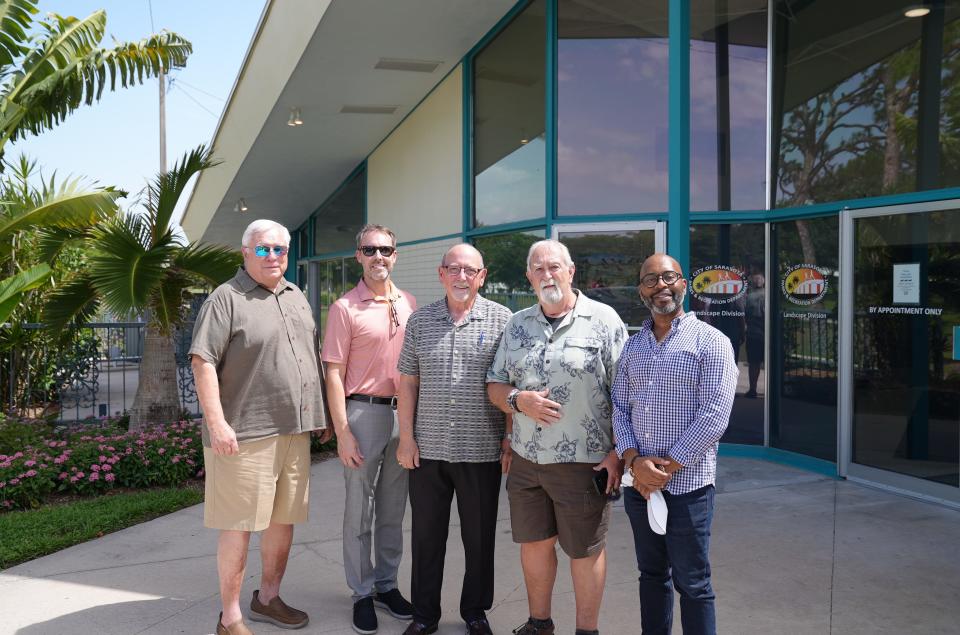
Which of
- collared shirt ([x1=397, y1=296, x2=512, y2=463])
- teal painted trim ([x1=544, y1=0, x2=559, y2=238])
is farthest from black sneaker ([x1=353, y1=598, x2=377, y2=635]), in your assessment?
teal painted trim ([x1=544, y1=0, x2=559, y2=238])

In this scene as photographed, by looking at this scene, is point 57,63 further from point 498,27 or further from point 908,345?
point 908,345

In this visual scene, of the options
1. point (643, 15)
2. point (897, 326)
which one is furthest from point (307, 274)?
point (897, 326)

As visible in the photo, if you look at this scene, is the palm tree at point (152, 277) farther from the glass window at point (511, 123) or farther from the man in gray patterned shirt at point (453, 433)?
the man in gray patterned shirt at point (453, 433)

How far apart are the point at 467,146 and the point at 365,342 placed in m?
5.93

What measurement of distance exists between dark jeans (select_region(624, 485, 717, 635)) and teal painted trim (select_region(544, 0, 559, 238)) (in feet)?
14.9

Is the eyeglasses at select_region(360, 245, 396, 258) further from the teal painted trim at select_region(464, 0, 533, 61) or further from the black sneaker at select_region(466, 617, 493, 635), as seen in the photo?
the teal painted trim at select_region(464, 0, 533, 61)

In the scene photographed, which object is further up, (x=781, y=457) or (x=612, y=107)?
(x=612, y=107)

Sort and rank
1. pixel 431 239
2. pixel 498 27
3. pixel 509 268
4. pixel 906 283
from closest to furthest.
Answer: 1. pixel 906 283
2. pixel 509 268
3. pixel 498 27
4. pixel 431 239

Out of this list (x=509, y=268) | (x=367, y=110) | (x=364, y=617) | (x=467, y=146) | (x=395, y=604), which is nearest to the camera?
(x=364, y=617)

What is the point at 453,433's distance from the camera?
336 cm

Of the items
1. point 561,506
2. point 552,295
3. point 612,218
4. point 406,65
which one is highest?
point 406,65

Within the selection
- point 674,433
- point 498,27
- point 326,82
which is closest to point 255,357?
point 674,433

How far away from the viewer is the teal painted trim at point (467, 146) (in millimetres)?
9055

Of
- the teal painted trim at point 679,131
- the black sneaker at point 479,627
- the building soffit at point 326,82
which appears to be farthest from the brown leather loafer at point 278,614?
the building soffit at point 326,82
